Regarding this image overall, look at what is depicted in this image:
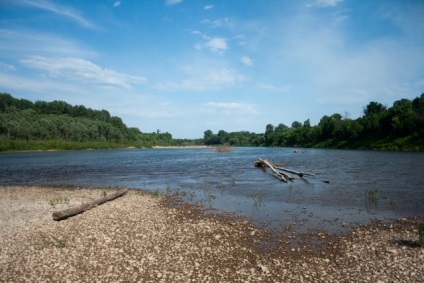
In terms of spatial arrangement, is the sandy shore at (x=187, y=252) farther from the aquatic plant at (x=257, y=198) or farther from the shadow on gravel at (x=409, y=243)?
the aquatic plant at (x=257, y=198)

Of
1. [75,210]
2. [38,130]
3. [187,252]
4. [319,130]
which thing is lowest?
[187,252]

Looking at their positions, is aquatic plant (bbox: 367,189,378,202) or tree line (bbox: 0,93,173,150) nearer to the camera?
aquatic plant (bbox: 367,189,378,202)

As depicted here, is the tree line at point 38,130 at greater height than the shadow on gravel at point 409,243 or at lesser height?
greater

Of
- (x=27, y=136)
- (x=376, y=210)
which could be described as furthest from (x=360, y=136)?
(x=27, y=136)

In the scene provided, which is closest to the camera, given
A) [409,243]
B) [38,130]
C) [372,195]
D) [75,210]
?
[409,243]

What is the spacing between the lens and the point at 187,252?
1208 centimetres

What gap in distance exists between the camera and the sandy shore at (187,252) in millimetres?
10023

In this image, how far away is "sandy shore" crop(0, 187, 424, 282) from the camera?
1002 centimetres

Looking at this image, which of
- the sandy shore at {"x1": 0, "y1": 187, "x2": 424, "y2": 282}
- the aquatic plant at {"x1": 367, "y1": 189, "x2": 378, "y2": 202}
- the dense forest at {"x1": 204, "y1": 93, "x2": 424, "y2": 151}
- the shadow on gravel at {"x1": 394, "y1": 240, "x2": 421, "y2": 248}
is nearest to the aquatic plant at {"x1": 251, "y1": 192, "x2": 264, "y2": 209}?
the sandy shore at {"x1": 0, "y1": 187, "x2": 424, "y2": 282}

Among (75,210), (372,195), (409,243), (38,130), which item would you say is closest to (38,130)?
(38,130)

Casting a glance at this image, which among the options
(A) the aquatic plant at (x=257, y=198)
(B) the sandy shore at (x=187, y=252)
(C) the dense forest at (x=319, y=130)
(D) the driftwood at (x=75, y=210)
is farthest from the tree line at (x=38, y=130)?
(B) the sandy shore at (x=187, y=252)

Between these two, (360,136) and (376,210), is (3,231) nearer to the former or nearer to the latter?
(376,210)

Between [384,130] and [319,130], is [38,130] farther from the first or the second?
[384,130]

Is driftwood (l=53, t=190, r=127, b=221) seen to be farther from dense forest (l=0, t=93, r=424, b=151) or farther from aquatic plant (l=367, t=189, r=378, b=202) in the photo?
dense forest (l=0, t=93, r=424, b=151)
